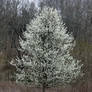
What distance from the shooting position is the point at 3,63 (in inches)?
1230

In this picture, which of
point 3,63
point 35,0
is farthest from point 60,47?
point 35,0

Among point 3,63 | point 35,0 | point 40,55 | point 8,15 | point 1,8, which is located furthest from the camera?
point 35,0

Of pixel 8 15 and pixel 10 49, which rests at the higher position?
pixel 8 15

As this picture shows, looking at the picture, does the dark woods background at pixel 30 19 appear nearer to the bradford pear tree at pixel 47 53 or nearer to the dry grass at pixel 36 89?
the dry grass at pixel 36 89

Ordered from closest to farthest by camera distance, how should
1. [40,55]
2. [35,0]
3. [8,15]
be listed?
[40,55] < [8,15] < [35,0]

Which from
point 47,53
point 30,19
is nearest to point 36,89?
point 47,53

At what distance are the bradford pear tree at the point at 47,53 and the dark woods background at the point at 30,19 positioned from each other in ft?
35.7

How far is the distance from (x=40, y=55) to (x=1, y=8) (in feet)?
110

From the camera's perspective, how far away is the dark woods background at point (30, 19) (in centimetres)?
3109

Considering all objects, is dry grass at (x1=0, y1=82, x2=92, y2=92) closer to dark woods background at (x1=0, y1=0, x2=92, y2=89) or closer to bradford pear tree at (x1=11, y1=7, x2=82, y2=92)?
bradford pear tree at (x1=11, y1=7, x2=82, y2=92)

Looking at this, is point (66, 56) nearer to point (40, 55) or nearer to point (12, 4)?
point (40, 55)

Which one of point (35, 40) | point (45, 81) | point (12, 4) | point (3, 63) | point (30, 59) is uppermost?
point (12, 4)

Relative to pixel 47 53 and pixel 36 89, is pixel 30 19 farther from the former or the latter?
pixel 47 53

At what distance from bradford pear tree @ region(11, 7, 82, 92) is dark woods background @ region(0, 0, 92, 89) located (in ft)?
35.7
